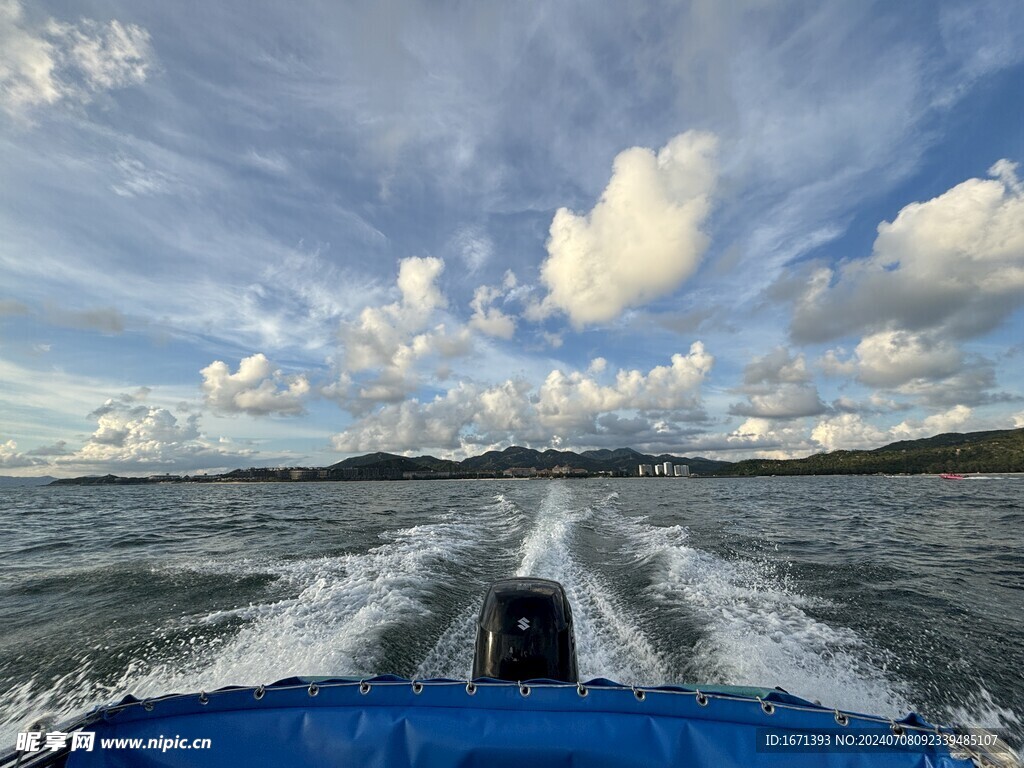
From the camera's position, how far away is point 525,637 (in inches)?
202

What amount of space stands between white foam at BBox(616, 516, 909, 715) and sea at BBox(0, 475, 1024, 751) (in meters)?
0.04

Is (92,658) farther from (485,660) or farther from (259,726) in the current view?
(259,726)

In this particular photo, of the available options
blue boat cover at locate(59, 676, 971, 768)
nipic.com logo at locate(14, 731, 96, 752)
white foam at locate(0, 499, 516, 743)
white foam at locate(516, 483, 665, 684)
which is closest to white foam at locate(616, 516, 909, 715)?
white foam at locate(516, 483, 665, 684)

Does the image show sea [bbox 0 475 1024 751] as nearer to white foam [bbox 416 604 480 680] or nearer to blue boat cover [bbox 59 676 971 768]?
white foam [bbox 416 604 480 680]

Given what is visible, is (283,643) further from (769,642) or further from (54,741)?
(769,642)

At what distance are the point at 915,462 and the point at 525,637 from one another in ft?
496

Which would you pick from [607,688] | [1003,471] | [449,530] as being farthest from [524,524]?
[1003,471]

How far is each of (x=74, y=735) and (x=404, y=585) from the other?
8419mm

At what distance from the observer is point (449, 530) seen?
1995 centimetres

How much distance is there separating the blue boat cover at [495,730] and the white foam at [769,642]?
4.35 metres

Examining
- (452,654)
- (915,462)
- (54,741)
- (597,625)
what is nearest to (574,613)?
(597,625)

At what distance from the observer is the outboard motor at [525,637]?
5.06m

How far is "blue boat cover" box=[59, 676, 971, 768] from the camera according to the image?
2.57m

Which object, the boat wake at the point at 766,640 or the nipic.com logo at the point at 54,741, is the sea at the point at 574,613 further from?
the nipic.com logo at the point at 54,741
